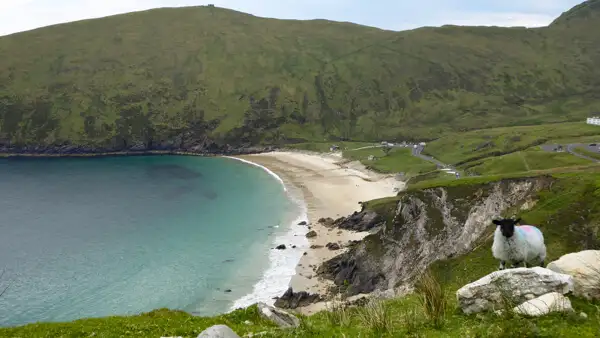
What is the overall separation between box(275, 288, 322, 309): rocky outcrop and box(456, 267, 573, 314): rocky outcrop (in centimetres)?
5077

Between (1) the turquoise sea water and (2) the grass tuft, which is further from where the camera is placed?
(1) the turquoise sea water

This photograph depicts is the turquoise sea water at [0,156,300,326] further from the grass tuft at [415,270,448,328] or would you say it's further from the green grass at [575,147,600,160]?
the green grass at [575,147,600,160]

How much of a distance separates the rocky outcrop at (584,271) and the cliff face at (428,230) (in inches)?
1411

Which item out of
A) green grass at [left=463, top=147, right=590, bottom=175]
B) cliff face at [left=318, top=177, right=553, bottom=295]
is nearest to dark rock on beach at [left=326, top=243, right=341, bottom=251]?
cliff face at [left=318, top=177, right=553, bottom=295]

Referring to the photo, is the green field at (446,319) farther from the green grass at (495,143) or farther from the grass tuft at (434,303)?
the green grass at (495,143)

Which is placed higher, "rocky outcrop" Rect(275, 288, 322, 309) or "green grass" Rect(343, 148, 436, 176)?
"green grass" Rect(343, 148, 436, 176)

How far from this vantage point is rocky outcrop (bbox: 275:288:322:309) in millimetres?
65938

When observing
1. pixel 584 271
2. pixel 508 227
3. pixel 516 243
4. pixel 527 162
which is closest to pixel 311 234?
pixel 527 162

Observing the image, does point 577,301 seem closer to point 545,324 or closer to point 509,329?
point 545,324

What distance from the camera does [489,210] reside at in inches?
2352

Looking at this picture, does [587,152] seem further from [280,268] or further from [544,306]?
[544,306]

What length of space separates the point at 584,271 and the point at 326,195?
12444 centimetres

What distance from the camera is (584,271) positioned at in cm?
1730

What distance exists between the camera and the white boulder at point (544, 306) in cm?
1471
